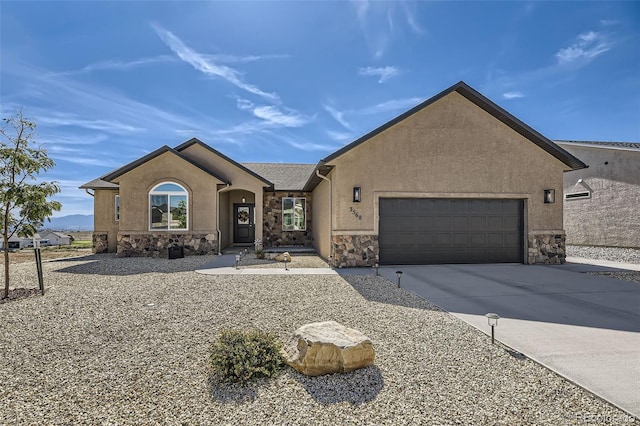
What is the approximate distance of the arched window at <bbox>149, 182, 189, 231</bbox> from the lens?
1334 cm

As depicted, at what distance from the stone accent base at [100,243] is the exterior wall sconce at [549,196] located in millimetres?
20200

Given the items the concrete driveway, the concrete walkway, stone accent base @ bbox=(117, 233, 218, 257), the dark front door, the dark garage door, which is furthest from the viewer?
the dark front door

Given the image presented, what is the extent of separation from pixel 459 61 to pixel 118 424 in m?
13.4

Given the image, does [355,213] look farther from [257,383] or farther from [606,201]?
[606,201]

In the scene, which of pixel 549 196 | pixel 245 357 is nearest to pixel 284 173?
pixel 549 196

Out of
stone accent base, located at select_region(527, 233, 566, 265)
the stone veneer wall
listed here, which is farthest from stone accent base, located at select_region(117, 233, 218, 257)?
stone accent base, located at select_region(527, 233, 566, 265)

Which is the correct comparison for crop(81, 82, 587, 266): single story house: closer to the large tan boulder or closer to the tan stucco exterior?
the tan stucco exterior

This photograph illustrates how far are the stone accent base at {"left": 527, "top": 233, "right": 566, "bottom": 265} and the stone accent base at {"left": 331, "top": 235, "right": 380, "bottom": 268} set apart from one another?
6070 millimetres

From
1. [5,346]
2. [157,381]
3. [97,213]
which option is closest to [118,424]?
[157,381]

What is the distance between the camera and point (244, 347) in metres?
3.58

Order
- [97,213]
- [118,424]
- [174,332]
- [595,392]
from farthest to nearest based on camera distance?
[97,213] → [174,332] → [595,392] → [118,424]

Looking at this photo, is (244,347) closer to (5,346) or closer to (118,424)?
(118,424)

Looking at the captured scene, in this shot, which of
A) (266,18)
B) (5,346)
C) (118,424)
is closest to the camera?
(118,424)

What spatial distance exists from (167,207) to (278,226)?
19.2 ft
